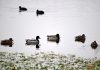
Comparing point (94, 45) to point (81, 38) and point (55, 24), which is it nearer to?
point (81, 38)

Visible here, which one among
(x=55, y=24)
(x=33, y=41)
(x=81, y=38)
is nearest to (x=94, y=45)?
(x=81, y=38)

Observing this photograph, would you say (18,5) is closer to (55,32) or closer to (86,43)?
(55,32)

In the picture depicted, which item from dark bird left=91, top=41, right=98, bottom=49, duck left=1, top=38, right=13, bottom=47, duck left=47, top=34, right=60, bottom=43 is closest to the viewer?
dark bird left=91, top=41, right=98, bottom=49

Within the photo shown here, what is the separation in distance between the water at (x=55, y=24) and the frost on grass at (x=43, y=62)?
192 millimetres

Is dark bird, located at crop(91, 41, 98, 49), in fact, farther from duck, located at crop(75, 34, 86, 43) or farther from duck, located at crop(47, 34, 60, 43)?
duck, located at crop(47, 34, 60, 43)

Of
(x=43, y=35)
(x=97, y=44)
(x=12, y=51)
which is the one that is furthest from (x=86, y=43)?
(x=12, y=51)

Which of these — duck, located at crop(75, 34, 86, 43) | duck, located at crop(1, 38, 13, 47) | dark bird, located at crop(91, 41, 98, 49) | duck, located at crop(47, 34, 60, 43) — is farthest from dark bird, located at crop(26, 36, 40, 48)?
dark bird, located at crop(91, 41, 98, 49)

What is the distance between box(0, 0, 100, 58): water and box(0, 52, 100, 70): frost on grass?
192mm

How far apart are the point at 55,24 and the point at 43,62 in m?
1.46

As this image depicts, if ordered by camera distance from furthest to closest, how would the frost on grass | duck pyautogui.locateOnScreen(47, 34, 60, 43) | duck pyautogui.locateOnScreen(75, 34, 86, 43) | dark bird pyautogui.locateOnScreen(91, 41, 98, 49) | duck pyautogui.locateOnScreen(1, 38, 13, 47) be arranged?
duck pyautogui.locateOnScreen(1, 38, 13, 47) < duck pyautogui.locateOnScreen(47, 34, 60, 43) < duck pyautogui.locateOnScreen(75, 34, 86, 43) < dark bird pyautogui.locateOnScreen(91, 41, 98, 49) < the frost on grass

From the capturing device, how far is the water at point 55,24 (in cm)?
737

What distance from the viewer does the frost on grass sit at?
6.84 m

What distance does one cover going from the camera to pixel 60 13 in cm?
757

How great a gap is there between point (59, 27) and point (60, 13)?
20.7 inches
